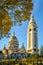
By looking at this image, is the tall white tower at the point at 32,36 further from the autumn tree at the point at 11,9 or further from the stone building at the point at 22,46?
the autumn tree at the point at 11,9

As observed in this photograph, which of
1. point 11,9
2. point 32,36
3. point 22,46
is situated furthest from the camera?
point 32,36

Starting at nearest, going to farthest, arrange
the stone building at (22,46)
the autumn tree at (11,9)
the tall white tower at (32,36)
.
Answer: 1. the autumn tree at (11,9)
2. the stone building at (22,46)
3. the tall white tower at (32,36)

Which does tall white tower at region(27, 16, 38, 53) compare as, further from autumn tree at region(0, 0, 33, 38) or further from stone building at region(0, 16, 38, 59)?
autumn tree at region(0, 0, 33, 38)

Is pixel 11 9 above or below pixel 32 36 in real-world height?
below

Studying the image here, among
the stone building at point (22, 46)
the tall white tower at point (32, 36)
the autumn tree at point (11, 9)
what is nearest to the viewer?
the autumn tree at point (11, 9)

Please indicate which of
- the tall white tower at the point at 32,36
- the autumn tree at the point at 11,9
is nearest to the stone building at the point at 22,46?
the tall white tower at the point at 32,36

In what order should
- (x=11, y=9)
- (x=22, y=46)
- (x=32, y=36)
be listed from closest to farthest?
(x=11, y=9), (x=22, y=46), (x=32, y=36)

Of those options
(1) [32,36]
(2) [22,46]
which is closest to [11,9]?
(2) [22,46]

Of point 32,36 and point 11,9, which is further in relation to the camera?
point 32,36

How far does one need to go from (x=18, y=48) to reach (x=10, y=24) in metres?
68.3

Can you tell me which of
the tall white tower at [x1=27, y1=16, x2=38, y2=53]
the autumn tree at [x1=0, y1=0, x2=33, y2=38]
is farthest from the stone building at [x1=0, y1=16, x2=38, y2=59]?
the autumn tree at [x1=0, y1=0, x2=33, y2=38]

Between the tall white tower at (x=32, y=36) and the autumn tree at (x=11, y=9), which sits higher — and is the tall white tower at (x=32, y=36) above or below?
above

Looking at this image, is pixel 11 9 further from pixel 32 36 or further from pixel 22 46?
pixel 32 36

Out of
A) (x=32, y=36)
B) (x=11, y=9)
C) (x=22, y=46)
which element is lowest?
(x=11, y=9)
